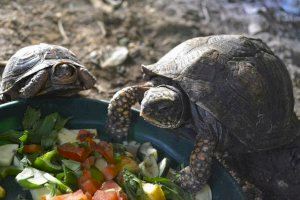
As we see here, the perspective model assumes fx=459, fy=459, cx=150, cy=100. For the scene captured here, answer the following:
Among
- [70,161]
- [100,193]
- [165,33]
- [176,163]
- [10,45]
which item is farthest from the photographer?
[165,33]

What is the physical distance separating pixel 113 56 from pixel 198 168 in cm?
192

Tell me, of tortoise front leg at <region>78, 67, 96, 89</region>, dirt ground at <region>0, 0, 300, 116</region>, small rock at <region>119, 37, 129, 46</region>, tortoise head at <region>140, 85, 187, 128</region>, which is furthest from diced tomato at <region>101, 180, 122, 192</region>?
small rock at <region>119, 37, 129, 46</region>

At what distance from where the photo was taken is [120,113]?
9.78 ft

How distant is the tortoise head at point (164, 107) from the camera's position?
9.11 feet

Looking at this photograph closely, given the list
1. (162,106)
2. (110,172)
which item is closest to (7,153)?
(110,172)

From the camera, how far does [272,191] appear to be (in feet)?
10.7

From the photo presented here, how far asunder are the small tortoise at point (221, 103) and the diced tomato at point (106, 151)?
0.19 m

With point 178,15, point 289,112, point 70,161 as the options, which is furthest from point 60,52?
point 178,15

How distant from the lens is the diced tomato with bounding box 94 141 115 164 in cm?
276

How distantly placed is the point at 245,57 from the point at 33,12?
101 inches

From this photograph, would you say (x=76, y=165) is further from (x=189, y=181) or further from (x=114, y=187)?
(x=189, y=181)

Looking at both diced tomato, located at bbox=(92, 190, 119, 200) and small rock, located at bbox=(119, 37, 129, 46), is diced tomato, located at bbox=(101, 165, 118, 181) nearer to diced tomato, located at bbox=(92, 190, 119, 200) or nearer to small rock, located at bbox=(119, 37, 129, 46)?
diced tomato, located at bbox=(92, 190, 119, 200)

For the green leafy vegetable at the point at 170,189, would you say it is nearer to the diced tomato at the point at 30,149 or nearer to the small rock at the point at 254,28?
the diced tomato at the point at 30,149

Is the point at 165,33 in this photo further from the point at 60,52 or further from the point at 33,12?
the point at 60,52
